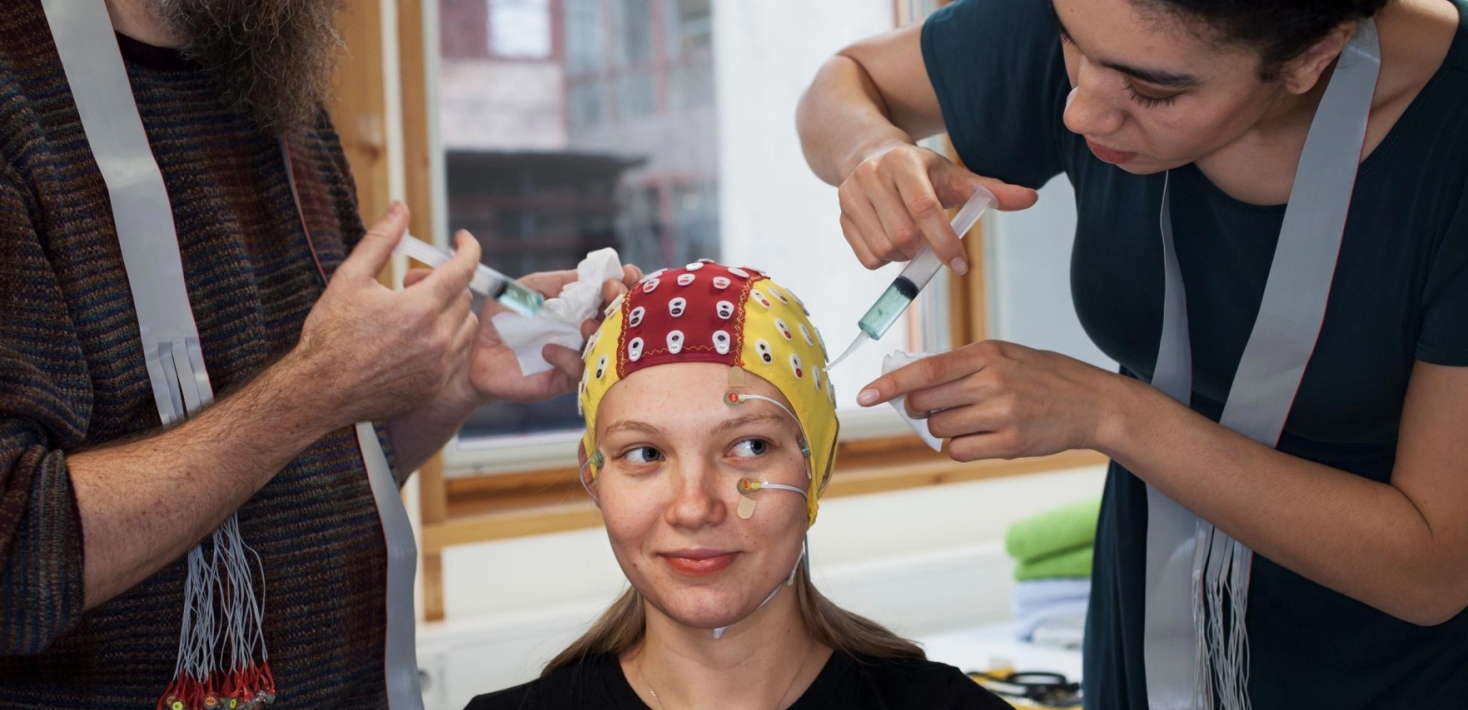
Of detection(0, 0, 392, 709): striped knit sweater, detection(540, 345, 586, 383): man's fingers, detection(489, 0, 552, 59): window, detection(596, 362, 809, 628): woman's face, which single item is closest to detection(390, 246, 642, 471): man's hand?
detection(540, 345, 586, 383): man's fingers

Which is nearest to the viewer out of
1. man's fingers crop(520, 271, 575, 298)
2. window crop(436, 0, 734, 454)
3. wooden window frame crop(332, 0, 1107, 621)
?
man's fingers crop(520, 271, 575, 298)

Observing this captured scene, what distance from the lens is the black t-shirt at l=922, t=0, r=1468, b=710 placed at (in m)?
1.31

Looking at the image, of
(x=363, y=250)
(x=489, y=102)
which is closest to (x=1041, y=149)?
(x=363, y=250)

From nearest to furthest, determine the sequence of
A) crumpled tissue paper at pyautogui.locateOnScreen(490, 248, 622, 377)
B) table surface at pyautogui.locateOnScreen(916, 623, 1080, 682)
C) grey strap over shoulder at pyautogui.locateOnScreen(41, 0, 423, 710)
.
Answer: grey strap over shoulder at pyautogui.locateOnScreen(41, 0, 423, 710), crumpled tissue paper at pyautogui.locateOnScreen(490, 248, 622, 377), table surface at pyautogui.locateOnScreen(916, 623, 1080, 682)

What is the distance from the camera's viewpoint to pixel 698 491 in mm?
1375

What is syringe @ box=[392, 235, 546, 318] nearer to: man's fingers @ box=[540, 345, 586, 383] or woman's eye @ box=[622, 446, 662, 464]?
man's fingers @ box=[540, 345, 586, 383]

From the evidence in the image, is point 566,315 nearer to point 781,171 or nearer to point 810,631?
point 810,631

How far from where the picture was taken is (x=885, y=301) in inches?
57.1

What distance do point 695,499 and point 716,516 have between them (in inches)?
1.3

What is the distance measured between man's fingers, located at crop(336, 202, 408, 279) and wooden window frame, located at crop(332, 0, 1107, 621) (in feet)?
2.60

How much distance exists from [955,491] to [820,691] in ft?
5.99

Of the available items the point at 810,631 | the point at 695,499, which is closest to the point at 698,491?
the point at 695,499

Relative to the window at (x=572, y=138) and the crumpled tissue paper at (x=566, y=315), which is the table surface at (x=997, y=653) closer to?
the window at (x=572, y=138)

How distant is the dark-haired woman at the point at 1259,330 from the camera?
4.16ft
